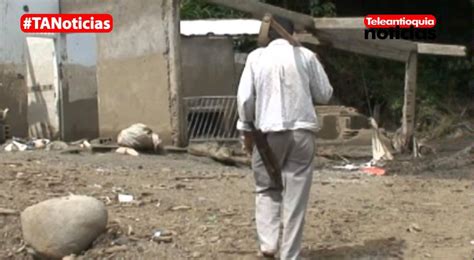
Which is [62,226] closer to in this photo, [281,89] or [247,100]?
[247,100]

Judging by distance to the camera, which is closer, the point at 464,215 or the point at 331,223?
the point at 331,223

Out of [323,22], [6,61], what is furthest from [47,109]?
[323,22]

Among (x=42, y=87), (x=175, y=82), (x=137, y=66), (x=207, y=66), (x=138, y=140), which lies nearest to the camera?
(x=138, y=140)

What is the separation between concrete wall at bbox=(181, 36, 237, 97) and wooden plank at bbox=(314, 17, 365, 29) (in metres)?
4.40

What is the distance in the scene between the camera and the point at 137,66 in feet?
36.2

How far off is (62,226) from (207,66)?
9591 mm

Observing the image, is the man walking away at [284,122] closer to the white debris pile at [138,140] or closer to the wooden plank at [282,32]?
the wooden plank at [282,32]

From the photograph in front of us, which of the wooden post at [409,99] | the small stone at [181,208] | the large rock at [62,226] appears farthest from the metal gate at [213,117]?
the large rock at [62,226]

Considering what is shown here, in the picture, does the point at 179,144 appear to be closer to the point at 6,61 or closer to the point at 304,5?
the point at 6,61

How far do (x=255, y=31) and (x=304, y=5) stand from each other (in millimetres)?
3649

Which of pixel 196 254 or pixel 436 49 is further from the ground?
pixel 436 49

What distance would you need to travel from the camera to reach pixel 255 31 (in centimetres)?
1463

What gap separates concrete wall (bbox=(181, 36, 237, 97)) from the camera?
14.5 m

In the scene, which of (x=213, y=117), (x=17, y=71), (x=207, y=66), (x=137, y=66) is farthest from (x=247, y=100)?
(x=207, y=66)
